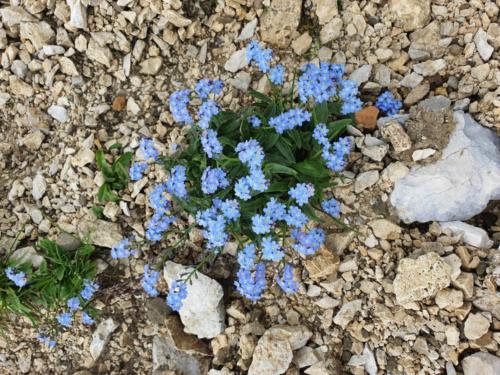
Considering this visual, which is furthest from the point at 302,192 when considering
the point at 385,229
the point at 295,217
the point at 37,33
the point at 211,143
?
the point at 37,33

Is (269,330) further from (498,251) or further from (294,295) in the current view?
(498,251)

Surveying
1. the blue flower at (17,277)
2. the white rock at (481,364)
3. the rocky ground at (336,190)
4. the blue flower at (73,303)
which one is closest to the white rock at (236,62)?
the rocky ground at (336,190)

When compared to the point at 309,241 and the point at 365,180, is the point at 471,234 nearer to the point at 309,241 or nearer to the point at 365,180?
the point at 365,180

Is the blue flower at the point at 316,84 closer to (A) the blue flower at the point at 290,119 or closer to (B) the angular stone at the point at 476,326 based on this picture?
(A) the blue flower at the point at 290,119

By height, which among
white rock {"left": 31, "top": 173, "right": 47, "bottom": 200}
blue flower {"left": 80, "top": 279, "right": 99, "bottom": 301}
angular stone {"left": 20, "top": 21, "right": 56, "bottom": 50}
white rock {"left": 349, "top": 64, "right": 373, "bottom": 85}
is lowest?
blue flower {"left": 80, "top": 279, "right": 99, "bottom": 301}

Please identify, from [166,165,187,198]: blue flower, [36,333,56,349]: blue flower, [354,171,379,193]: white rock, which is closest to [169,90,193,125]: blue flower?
[166,165,187,198]: blue flower

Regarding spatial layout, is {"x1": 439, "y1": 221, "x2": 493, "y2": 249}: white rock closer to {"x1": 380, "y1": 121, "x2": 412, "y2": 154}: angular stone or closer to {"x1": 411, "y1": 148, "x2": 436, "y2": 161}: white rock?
{"x1": 411, "y1": 148, "x2": 436, "y2": 161}: white rock

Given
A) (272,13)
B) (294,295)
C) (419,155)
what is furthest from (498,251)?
(272,13)
